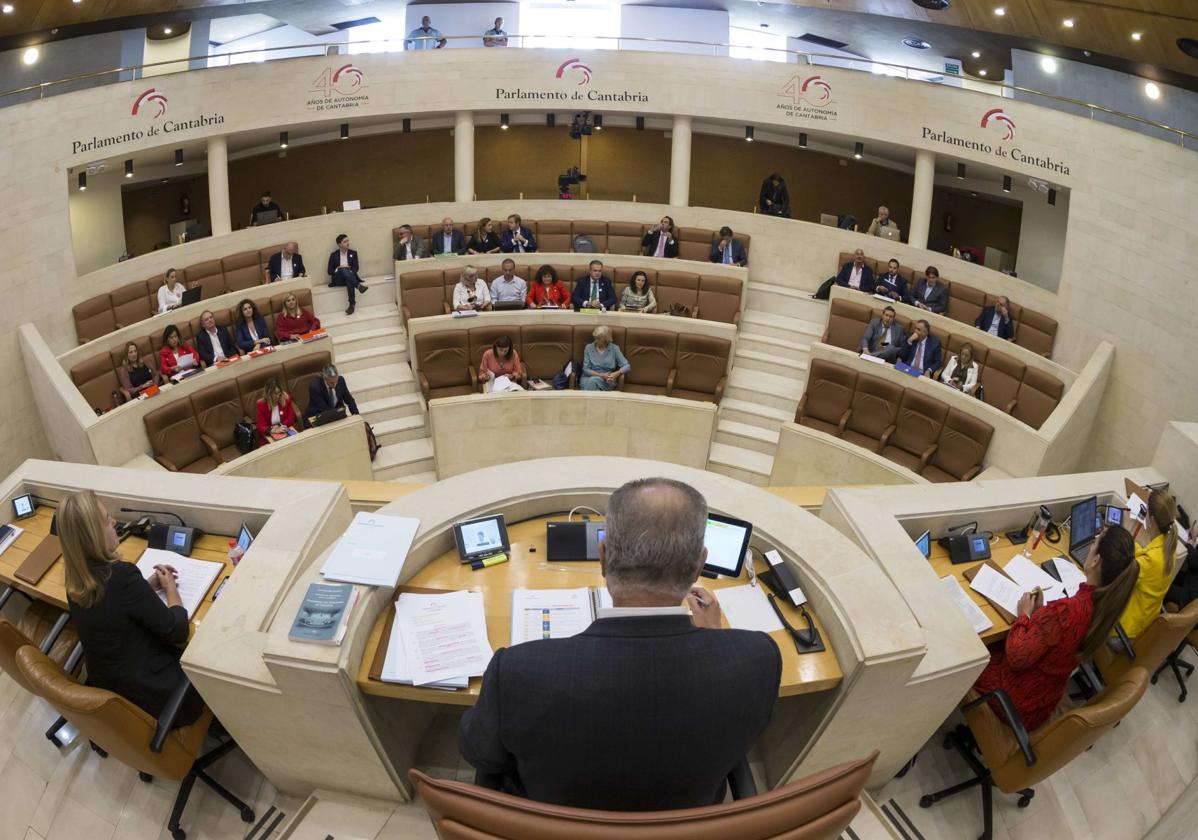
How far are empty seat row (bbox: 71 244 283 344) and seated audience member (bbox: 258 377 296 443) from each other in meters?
2.69

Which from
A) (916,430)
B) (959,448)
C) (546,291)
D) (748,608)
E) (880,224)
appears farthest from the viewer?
(880,224)

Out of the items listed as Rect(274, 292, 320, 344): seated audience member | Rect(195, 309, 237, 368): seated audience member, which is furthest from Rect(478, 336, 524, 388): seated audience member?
Rect(195, 309, 237, 368): seated audience member

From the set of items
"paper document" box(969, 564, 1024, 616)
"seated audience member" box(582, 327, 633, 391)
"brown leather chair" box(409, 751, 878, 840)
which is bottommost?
"seated audience member" box(582, 327, 633, 391)

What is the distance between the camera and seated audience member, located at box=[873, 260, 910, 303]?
33.1ft

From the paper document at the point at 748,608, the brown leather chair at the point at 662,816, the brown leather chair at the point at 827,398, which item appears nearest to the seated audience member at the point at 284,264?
the brown leather chair at the point at 827,398

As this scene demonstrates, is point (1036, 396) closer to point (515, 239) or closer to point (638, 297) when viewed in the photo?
point (638, 297)

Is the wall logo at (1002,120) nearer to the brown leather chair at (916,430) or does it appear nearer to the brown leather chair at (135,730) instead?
the brown leather chair at (916,430)

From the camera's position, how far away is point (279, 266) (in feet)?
34.6

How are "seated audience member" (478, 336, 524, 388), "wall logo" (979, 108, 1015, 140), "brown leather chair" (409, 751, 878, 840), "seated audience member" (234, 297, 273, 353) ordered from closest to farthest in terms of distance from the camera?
"brown leather chair" (409, 751, 878, 840) < "seated audience member" (478, 336, 524, 388) < "seated audience member" (234, 297, 273, 353) < "wall logo" (979, 108, 1015, 140)

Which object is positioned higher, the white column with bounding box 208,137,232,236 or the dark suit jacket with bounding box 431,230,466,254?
the white column with bounding box 208,137,232,236

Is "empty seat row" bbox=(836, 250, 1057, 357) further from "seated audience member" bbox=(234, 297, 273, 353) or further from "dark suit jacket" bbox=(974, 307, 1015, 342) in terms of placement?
"seated audience member" bbox=(234, 297, 273, 353)

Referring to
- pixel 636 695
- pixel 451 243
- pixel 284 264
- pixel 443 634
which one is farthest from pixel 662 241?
pixel 636 695

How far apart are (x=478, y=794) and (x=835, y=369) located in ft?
24.5

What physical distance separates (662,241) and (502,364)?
3.70m
